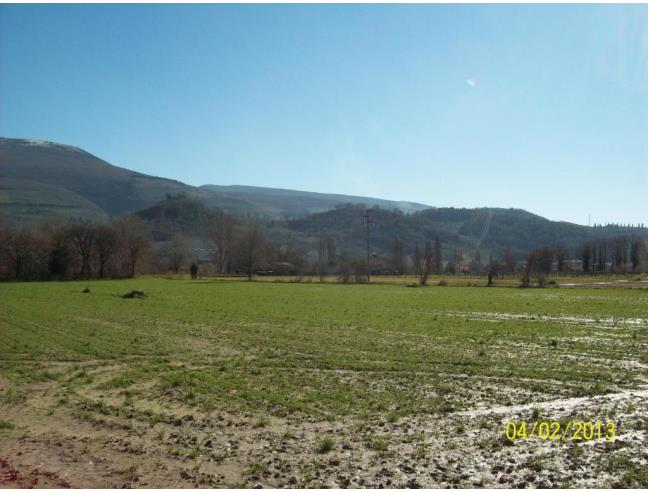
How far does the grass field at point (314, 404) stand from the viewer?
28.2 ft

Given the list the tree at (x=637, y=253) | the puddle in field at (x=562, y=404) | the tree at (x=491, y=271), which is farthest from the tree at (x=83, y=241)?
the tree at (x=637, y=253)

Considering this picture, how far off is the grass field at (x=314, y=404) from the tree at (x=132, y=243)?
8728 centimetres

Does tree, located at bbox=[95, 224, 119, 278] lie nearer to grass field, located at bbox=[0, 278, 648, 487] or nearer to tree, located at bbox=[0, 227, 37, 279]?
tree, located at bbox=[0, 227, 37, 279]

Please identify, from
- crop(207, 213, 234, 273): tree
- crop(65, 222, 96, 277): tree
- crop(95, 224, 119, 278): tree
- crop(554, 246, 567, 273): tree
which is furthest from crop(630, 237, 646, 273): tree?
crop(65, 222, 96, 277): tree

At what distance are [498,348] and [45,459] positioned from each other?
1721 centimetres

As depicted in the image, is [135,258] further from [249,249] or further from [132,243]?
[249,249]

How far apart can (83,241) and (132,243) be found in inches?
400

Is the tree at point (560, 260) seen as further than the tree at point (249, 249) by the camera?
Yes

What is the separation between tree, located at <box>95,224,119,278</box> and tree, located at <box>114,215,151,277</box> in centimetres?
222

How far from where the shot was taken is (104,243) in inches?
4109

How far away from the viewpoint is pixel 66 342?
71.8 ft

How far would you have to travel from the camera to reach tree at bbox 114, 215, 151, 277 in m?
110

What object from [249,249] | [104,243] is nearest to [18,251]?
[104,243]

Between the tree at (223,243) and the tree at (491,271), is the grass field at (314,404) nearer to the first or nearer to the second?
the tree at (491,271)
